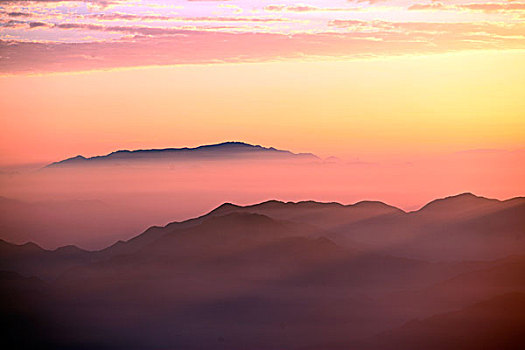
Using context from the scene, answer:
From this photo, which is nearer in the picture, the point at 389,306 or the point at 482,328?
the point at 482,328

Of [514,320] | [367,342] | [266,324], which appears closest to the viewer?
[514,320]

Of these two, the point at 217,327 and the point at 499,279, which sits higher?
the point at 499,279

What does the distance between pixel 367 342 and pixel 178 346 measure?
1776 inches

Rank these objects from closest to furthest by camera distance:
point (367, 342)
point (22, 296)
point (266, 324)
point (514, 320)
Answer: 1. point (514, 320)
2. point (367, 342)
3. point (266, 324)
4. point (22, 296)

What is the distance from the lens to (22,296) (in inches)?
7608

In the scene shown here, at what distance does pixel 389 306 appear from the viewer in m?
185

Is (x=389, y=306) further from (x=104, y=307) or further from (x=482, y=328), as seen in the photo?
(x=104, y=307)

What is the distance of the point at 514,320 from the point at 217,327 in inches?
2810

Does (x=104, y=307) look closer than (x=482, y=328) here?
No

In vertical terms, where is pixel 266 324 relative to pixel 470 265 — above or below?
below

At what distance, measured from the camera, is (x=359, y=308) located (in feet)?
609

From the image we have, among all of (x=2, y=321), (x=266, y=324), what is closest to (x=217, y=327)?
(x=266, y=324)

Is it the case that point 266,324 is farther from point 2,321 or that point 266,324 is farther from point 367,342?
point 2,321

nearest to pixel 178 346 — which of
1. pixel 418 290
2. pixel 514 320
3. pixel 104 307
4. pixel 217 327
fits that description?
pixel 217 327
